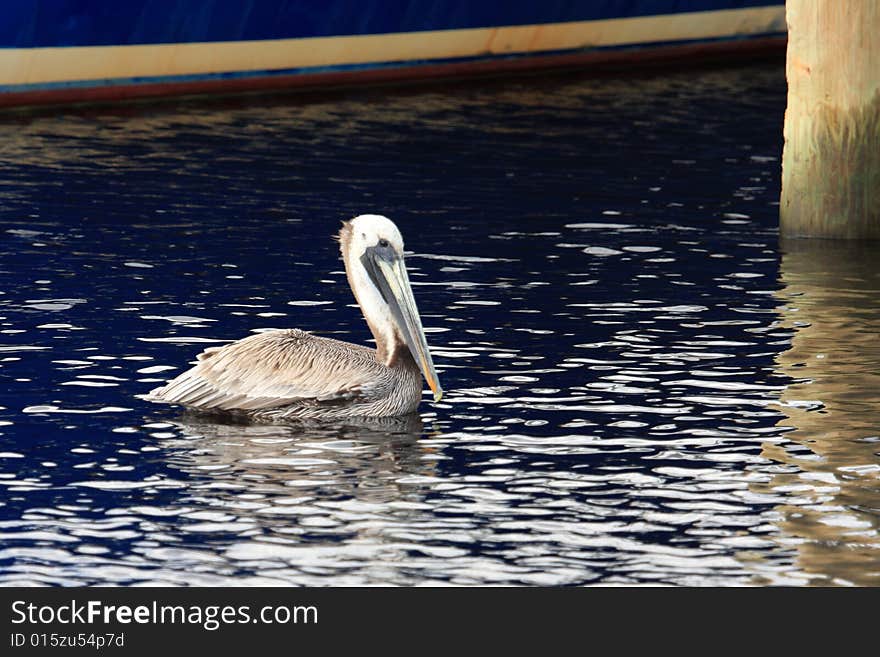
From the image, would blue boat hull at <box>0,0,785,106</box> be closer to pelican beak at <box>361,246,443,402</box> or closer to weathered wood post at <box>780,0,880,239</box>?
weathered wood post at <box>780,0,880,239</box>

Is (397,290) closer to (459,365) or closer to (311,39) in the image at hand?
(459,365)

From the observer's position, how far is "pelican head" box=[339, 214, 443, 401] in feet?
38.0

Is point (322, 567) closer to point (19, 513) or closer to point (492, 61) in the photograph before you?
point (19, 513)

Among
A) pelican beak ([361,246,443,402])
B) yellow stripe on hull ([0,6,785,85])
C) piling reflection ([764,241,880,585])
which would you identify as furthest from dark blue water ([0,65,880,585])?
yellow stripe on hull ([0,6,785,85])

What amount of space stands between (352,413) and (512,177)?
10.5 meters

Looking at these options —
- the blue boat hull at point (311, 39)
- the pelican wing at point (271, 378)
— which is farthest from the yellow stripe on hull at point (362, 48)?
the pelican wing at point (271, 378)

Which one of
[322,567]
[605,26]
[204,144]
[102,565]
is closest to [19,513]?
[102,565]

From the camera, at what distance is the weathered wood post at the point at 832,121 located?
16516 millimetres

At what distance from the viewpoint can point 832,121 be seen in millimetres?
16922

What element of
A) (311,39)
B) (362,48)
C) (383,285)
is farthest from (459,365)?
(362,48)

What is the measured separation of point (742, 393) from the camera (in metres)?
12.0

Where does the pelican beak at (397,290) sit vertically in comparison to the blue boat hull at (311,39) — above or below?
below

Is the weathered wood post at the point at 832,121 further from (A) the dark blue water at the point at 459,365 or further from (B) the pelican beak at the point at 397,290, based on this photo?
(B) the pelican beak at the point at 397,290

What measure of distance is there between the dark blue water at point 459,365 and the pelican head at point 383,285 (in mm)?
541
